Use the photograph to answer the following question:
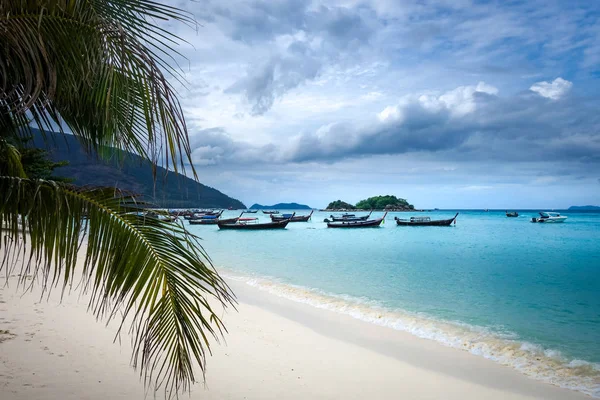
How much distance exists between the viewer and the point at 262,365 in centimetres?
518

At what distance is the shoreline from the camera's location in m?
4.14

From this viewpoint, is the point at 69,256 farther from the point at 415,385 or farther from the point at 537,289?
the point at 537,289

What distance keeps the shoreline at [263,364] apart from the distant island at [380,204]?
544 feet

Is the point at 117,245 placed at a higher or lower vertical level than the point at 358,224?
higher

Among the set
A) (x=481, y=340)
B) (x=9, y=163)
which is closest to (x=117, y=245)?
(x=9, y=163)

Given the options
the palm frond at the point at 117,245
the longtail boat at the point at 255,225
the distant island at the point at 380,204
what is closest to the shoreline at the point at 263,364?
the palm frond at the point at 117,245

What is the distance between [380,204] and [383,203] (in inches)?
59.1

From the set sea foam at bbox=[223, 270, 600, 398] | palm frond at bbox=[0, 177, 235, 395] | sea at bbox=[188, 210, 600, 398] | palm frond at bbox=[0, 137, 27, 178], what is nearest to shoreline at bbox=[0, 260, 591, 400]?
sea foam at bbox=[223, 270, 600, 398]

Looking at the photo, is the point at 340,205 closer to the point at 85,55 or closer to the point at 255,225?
the point at 255,225

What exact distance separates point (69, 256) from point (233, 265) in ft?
57.8

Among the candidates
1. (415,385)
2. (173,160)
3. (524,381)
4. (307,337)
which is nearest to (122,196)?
(173,160)

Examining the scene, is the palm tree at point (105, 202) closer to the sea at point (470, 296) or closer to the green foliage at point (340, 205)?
the sea at point (470, 296)

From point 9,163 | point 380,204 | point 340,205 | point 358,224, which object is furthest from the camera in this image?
point 340,205

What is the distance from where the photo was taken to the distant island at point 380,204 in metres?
175
